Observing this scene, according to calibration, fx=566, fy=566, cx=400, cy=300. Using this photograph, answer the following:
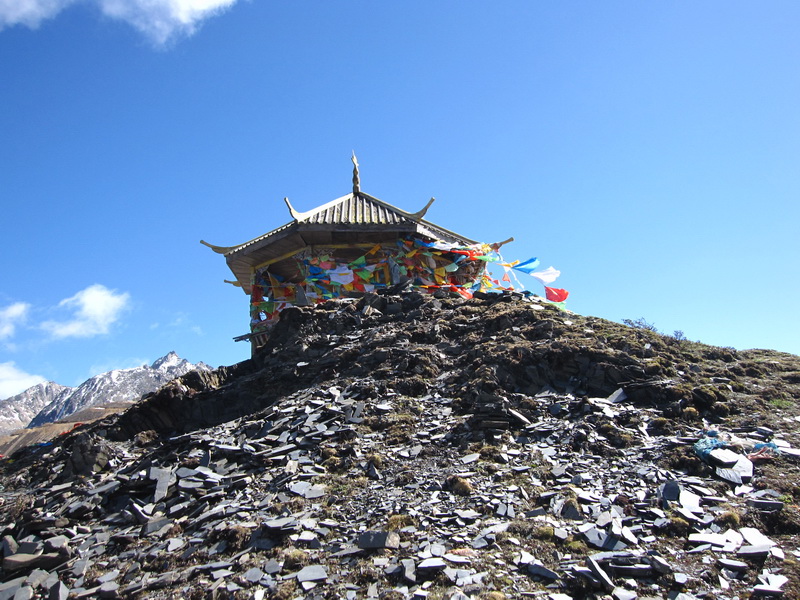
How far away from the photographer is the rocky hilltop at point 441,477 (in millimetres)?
4930

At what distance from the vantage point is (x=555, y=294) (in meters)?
15.0

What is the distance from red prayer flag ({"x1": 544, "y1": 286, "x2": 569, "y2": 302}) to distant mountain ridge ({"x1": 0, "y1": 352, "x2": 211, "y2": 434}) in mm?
30205

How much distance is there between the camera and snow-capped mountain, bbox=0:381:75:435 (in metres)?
46.3

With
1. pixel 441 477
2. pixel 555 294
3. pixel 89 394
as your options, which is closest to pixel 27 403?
pixel 89 394

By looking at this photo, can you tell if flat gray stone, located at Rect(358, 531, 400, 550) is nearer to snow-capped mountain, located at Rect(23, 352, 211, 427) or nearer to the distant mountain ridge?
the distant mountain ridge

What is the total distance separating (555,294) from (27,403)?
5466cm

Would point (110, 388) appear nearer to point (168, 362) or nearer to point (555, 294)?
point (168, 362)

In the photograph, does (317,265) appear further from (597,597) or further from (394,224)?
(597,597)

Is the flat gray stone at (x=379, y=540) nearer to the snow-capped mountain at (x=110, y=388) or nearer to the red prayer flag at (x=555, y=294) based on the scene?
the red prayer flag at (x=555, y=294)

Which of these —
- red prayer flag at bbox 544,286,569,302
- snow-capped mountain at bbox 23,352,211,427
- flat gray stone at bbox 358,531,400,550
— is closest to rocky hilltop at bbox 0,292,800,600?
flat gray stone at bbox 358,531,400,550

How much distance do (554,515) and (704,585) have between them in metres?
1.49

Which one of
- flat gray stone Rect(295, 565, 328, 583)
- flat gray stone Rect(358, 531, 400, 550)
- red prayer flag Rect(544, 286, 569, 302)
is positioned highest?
red prayer flag Rect(544, 286, 569, 302)

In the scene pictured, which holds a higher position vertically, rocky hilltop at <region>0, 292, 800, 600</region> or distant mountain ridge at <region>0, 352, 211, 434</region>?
distant mountain ridge at <region>0, 352, 211, 434</region>

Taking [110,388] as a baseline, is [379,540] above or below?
below
